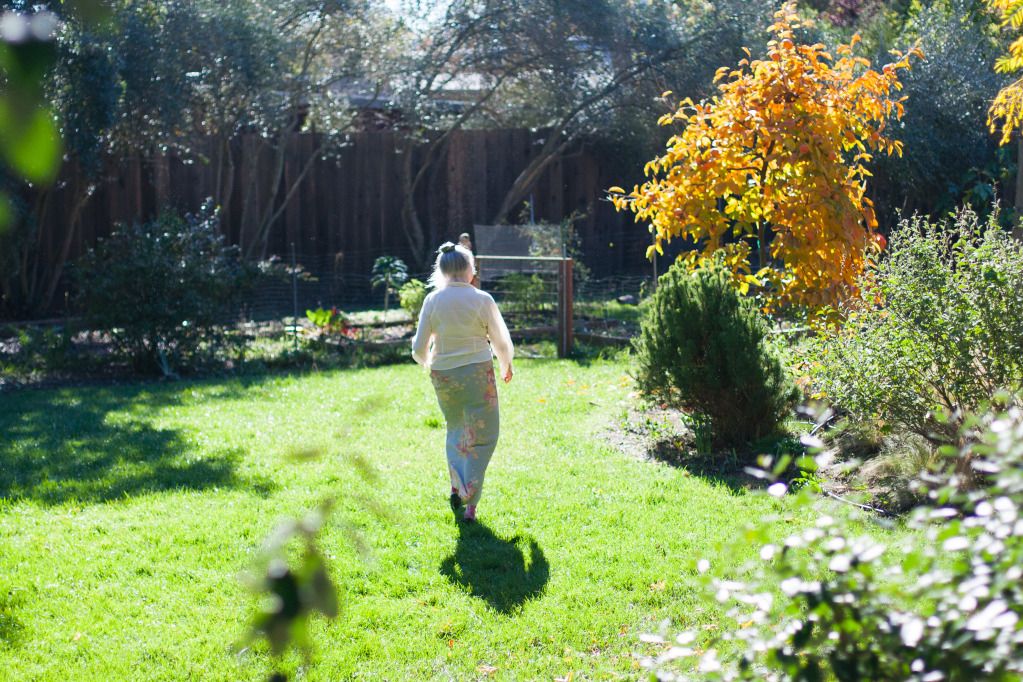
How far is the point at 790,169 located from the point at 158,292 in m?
6.11

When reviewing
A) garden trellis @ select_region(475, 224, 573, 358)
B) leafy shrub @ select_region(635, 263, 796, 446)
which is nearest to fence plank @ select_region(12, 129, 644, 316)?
garden trellis @ select_region(475, 224, 573, 358)

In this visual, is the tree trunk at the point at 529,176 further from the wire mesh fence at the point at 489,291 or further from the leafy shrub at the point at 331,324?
the leafy shrub at the point at 331,324

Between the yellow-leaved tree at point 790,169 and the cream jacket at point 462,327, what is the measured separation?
2.53 metres

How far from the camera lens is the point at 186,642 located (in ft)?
13.9

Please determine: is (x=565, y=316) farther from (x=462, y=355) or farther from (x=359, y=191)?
(x=359, y=191)

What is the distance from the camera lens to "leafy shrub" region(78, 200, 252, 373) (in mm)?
10258

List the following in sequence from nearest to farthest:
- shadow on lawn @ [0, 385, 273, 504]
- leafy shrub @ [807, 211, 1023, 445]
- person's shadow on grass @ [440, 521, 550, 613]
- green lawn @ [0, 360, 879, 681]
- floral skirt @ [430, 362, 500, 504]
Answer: green lawn @ [0, 360, 879, 681] < person's shadow on grass @ [440, 521, 550, 613] < leafy shrub @ [807, 211, 1023, 445] < floral skirt @ [430, 362, 500, 504] < shadow on lawn @ [0, 385, 273, 504]

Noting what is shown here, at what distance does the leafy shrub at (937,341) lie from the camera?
18.2ft

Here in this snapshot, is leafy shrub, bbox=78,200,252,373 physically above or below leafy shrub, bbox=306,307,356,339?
above

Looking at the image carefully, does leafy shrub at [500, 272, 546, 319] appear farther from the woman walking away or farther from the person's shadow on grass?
the person's shadow on grass

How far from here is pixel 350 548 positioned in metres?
5.27

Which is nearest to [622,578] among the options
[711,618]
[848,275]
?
[711,618]

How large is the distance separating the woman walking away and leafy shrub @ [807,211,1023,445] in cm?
192

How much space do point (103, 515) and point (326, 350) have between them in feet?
18.2
